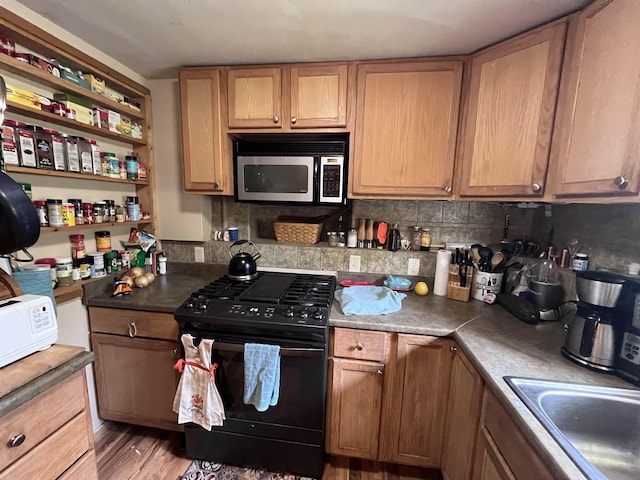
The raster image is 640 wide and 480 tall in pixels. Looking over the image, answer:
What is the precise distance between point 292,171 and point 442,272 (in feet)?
3.56

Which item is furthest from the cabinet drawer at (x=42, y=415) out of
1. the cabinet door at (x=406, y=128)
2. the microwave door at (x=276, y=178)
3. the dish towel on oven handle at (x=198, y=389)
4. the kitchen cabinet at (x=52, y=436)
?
the cabinet door at (x=406, y=128)

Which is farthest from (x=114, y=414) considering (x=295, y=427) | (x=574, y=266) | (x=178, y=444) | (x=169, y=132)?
(x=574, y=266)

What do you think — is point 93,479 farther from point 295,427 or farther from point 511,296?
point 511,296

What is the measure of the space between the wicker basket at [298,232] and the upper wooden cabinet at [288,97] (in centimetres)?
62

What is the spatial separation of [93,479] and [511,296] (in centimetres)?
194

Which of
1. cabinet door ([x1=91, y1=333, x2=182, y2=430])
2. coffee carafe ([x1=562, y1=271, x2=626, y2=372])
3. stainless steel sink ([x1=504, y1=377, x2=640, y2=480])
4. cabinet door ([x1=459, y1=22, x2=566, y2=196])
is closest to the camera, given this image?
stainless steel sink ([x1=504, y1=377, x2=640, y2=480])

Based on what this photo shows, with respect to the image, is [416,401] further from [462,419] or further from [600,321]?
[600,321]

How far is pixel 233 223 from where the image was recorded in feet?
6.83

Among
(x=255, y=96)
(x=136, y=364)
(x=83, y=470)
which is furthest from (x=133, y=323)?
(x=255, y=96)

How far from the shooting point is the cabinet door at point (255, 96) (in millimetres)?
1586

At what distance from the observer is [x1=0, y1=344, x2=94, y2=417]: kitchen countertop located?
2.31 ft

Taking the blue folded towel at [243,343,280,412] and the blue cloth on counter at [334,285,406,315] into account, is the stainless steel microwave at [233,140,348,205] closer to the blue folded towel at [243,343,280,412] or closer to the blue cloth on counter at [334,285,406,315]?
the blue cloth on counter at [334,285,406,315]

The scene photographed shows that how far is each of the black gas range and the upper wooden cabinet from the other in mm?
Result: 1003

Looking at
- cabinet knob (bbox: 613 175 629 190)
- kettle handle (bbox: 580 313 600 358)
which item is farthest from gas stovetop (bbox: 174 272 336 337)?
cabinet knob (bbox: 613 175 629 190)
